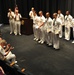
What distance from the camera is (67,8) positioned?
1077 cm

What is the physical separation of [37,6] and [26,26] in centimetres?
240

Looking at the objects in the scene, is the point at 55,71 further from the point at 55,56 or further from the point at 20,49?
the point at 20,49

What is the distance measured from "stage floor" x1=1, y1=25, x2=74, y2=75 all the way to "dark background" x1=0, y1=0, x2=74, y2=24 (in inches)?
92.1

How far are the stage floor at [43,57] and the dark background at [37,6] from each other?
7.68 ft

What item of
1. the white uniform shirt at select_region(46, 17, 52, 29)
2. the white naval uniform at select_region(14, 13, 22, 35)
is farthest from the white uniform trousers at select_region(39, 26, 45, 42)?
the white naval uniform at select_region(14, 13, 22, 35)

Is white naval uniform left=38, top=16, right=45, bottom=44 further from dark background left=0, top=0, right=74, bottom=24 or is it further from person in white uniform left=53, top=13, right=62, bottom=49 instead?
dark background left=0, top=0, right=74, bottom=24

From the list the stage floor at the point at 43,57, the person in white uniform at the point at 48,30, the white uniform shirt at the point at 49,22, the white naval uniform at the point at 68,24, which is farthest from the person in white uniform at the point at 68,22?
the white uniform shirt at the point at 49,22

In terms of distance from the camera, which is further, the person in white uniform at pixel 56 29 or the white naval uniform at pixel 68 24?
the white naval uniform at pixel 68 24

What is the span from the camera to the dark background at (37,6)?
10.8 meters

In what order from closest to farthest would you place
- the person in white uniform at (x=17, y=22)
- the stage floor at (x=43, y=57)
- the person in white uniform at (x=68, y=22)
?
the stage floor at (x=43, y=57), the person in white uniform at (x=68, y=22), the person in white uniform at (x=17, y=22)

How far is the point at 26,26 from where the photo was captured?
10406 millimetres

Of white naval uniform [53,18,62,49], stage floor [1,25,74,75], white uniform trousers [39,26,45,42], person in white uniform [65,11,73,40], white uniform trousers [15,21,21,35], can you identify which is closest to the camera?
stage floor [1,25,74,75]

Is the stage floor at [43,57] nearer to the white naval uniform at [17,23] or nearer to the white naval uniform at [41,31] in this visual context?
the white naval uniform at [41,31]

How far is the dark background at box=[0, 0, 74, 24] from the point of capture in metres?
10.8
